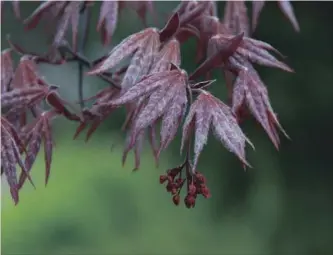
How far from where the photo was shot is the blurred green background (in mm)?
2914

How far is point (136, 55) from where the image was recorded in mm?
1007

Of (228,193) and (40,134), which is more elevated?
(40,134)

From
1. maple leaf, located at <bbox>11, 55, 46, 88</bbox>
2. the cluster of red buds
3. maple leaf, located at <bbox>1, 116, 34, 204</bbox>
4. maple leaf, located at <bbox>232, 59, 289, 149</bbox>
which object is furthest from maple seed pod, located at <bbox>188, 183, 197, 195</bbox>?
maple leaf, located at <bbox>11, 55, 46, 88</bbox>

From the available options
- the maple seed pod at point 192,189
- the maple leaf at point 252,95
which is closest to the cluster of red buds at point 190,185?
the maple seed pod at point 192,189

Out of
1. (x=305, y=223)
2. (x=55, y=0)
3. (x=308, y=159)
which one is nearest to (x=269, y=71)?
(x=308, y=159)

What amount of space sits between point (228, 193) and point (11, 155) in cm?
217

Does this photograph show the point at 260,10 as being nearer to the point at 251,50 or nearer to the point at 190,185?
the point at 251,50

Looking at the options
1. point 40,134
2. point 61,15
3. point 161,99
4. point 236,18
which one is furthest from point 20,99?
point 236,18

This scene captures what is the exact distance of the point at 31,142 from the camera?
3.61ft

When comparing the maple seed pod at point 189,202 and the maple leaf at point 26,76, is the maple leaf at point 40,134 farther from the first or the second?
the maple seed pod at point 189,202

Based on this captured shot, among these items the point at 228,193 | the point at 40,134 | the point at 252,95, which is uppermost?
the point at 252,95

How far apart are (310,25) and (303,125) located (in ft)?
1.40

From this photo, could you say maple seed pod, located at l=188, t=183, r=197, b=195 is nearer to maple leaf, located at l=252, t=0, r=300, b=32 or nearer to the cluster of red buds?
the cluster of red buds

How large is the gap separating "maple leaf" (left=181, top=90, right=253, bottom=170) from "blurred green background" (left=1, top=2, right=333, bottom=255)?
1.95 meters
